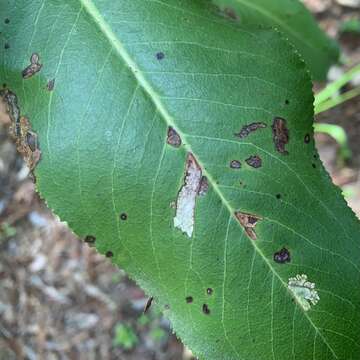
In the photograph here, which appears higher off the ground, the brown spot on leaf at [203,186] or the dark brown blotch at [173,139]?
the dark brown blotch at [173,139]

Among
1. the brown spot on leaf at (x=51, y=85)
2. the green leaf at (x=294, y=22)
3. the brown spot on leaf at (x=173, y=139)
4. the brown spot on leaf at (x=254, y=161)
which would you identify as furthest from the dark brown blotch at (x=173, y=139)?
the green leaf at (x=294, y=22)

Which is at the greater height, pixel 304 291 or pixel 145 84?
pixel 145 84

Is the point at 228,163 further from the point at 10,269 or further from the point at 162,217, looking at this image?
the point at 10,269

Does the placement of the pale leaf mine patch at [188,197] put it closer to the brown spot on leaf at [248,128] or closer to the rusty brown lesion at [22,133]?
the brown spot on leaf at [248,128]

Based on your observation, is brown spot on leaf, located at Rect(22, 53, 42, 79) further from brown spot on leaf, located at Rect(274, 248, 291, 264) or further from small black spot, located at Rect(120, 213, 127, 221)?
brown spot on leaf, located at Rect(274, 248, 291, 264)

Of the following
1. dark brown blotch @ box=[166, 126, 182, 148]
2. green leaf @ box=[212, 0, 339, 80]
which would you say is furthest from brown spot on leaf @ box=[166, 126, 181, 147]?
green leaf @ box=[212, 0, 339, 80]

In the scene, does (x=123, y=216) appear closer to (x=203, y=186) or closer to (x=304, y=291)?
(x=203, y=186)

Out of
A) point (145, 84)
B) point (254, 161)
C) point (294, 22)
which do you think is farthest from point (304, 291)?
point (294, 22)

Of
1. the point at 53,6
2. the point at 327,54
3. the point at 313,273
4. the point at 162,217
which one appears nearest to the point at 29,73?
the point at 53,6
